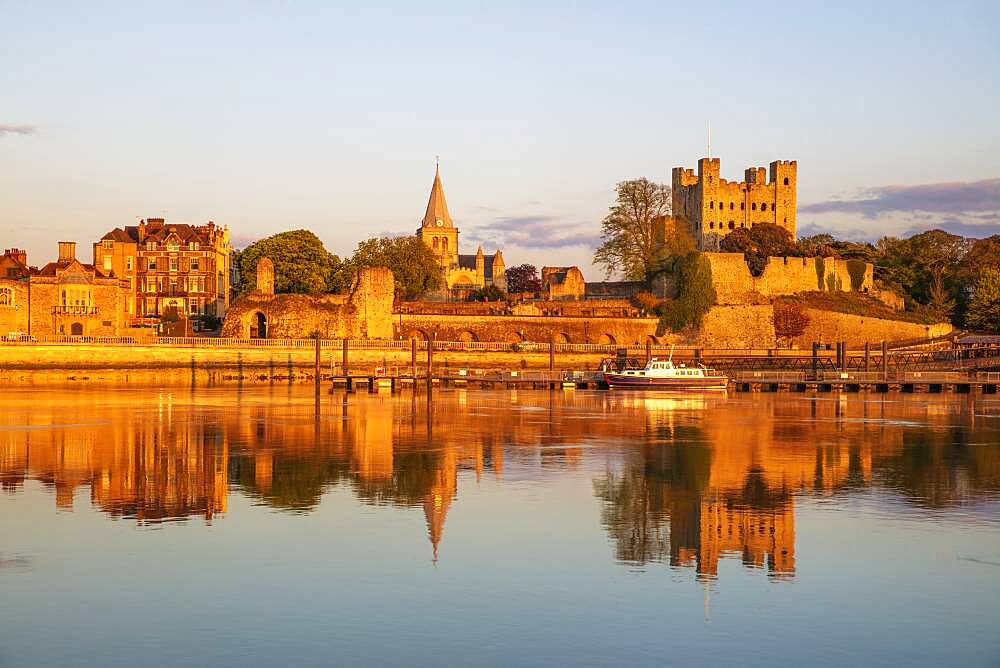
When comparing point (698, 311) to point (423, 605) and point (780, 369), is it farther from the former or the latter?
point (423, 605)

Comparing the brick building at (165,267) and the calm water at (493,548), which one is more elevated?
the brick building at (165,267)

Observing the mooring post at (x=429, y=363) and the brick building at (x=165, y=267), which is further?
the brick building at (x=165, y=267)

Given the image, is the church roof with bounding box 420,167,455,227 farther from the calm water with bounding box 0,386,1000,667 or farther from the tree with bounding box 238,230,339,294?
the calm water with bounding box 0,386,1000,667

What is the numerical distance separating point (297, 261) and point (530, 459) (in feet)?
157

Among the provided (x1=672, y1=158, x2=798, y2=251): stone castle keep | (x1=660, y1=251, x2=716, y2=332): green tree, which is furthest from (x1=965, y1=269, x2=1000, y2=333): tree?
(x1=672, y1=158, x2=798, y2=251): stone castle keep

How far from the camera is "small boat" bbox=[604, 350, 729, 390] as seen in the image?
4438 cm

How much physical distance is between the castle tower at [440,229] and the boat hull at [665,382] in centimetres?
6971

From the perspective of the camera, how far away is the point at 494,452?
72.6 ft

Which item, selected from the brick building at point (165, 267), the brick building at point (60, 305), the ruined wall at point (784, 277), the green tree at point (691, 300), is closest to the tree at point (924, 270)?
the ruined wall at point (784, 277)

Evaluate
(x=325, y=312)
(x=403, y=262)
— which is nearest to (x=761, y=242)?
(x=403, y=262)

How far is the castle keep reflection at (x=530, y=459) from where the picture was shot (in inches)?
589

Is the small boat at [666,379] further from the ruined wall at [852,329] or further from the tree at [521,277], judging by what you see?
the tree at [521,277]

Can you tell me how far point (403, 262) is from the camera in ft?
225

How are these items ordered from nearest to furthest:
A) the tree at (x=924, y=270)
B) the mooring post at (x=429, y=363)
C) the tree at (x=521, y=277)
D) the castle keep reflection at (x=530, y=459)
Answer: the castle keep reflection at (x=530, y=459)
the mooring post at (x=429, y=363)
the tree at (x=924, y=270)
the tree at (x=521, y=277)
